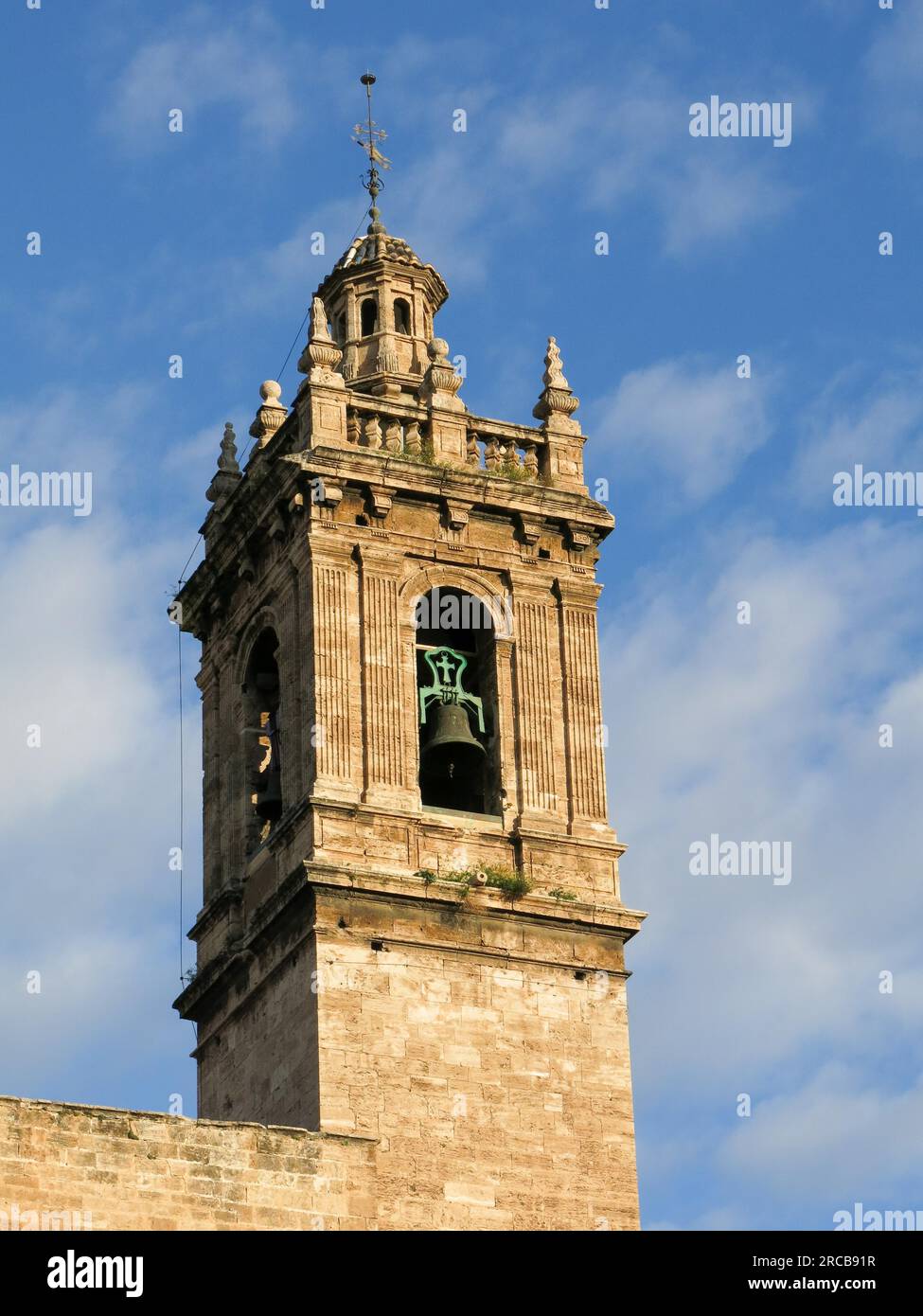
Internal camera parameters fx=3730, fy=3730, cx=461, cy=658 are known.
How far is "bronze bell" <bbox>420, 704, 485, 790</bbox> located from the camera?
2127 inches

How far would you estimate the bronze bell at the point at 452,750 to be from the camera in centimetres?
5403

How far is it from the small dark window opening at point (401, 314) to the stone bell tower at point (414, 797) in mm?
253

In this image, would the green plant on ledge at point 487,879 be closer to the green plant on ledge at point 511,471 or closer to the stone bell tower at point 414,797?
the stone bell tower at point 414,797

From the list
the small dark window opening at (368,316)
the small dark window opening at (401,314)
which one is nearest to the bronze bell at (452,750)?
the small dark window opening at (368,316)

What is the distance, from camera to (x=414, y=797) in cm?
5281

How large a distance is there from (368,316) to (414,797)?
32.5ft

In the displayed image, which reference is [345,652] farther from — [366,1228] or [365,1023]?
[366,1228]

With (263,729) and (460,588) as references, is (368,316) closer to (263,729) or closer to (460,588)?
(460,588)

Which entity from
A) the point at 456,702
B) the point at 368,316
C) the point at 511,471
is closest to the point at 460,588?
the point at 456,702

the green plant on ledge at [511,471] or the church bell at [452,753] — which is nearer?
the church bell at [452,753]
